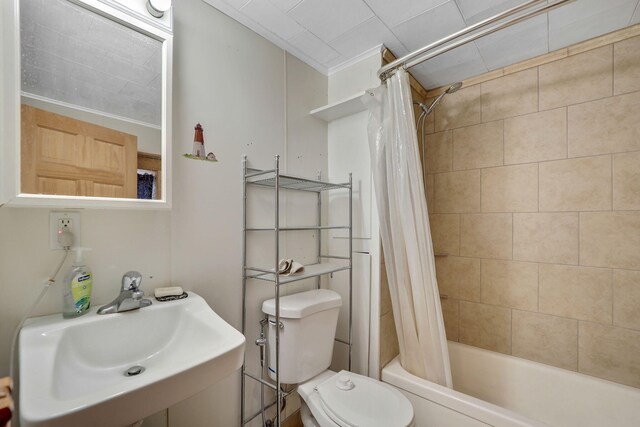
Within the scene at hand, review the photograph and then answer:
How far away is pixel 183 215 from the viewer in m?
1.13

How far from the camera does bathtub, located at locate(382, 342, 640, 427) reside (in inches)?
47.1

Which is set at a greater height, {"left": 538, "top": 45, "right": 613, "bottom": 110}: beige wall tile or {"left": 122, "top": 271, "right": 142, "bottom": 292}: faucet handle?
{"left": 538, "top": 45, "right": 613, "bottom": 110}: beige wall tile

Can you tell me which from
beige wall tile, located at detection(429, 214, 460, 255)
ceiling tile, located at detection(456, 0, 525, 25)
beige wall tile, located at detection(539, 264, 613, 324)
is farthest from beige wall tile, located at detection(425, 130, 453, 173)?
beige wall tile, located at detection(539, 264, 613, 324)

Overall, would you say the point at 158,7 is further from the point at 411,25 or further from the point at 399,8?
the point at 411,25

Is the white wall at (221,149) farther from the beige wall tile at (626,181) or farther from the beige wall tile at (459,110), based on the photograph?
the beige wall tile at (626,181)

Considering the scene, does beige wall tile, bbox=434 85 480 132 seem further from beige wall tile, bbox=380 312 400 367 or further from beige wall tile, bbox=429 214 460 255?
beige wall tile, bbox=380 312 400 367

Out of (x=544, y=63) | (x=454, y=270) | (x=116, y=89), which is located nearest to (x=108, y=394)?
(x=116, y=89)

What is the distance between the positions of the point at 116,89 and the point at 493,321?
2.34 metres

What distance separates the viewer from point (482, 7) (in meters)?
1.24

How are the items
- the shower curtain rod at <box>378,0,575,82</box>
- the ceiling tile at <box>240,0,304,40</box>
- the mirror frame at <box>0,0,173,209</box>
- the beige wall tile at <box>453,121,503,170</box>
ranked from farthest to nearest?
the beige wall tile at <box>453,121,503,170</box>
the ceiling tile at <box>240,0,304,40</box>
the shower curtain rod at <box>378,0,575,82</box>
the mirror frame at <box>0,0,173,209</box>

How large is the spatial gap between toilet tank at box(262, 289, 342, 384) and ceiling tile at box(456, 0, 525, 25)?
5.14 feet

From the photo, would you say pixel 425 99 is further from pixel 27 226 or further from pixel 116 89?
pixel 27 226

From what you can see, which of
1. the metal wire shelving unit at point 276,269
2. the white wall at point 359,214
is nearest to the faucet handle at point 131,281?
the metal wire shelving unit at point 276,269

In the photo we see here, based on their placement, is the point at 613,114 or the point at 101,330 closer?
the point at 101,330
